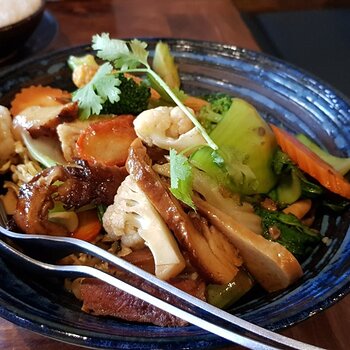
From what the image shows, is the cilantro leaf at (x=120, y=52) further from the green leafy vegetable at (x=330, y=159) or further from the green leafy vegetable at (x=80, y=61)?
the green leafy vegetable at (x=330, y=159)

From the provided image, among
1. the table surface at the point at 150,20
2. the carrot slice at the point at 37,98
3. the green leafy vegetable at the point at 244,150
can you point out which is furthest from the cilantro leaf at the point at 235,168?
the table surface at the point at 150,20

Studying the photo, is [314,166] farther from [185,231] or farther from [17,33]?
[17,33]

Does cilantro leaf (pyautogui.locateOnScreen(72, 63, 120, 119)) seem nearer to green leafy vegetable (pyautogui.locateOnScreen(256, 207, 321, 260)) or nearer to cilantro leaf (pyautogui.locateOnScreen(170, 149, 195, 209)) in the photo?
cilantro leaf (pyautogui.locateOnScreen(170, 149, 195, 209))

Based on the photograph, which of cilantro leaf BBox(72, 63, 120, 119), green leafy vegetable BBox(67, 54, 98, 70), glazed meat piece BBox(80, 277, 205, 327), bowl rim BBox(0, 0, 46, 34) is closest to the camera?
glazed meat piece BBox(80, 277, 205, 327)

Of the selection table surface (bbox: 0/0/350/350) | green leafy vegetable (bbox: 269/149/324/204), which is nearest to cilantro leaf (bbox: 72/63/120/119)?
green leafy vegetable (bbox: 269/149/324/204)

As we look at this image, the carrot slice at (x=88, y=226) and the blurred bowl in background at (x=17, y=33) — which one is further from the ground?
the carrot slice at (x=88, y=226)

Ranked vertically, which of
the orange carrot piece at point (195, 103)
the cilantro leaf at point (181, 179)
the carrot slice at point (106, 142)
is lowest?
the carrot slice at point (106, 142)

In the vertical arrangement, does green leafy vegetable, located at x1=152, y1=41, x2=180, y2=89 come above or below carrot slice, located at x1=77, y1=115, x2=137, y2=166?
above
